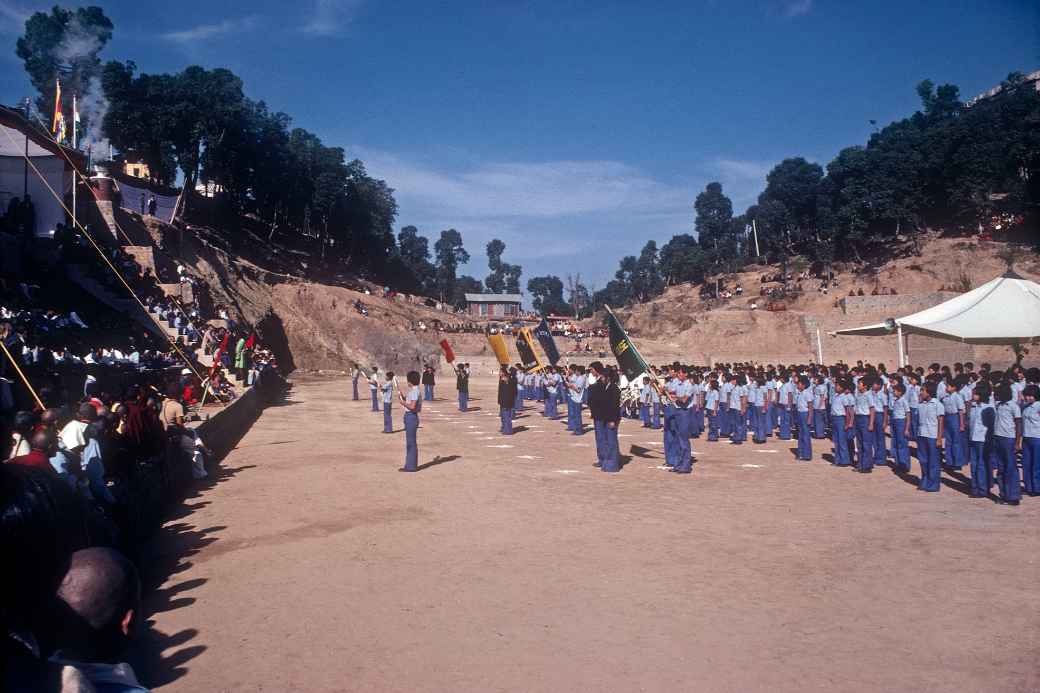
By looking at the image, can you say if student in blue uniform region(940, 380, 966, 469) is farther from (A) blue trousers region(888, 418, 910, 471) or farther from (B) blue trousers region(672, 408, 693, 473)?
(B) blue trousers region(672, 408, 693, 473)

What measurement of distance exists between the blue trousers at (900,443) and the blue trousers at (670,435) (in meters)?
4.04

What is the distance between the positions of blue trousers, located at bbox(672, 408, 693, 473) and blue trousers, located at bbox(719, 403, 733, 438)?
543 centimetres

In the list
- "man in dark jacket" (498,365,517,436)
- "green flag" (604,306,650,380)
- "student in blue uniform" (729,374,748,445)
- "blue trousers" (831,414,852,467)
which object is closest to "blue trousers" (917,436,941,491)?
"blue trousers" (831,414,852,467)

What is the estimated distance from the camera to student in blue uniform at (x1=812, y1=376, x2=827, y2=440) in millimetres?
15955

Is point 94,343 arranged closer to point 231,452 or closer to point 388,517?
point 231,452

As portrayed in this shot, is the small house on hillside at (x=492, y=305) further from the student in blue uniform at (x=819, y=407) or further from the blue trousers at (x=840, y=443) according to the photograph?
the blue trousers at (x=840, y=443)

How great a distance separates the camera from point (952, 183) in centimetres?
6894

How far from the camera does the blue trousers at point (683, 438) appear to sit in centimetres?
1275

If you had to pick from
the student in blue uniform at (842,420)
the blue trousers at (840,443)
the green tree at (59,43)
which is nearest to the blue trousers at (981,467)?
the student in blue uniform at (842,420)

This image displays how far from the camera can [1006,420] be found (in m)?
10.2

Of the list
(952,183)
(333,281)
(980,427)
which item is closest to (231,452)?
(980,427)

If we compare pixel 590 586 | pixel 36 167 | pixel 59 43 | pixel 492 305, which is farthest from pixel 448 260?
pixel 590 586

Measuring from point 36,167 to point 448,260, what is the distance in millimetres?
89765

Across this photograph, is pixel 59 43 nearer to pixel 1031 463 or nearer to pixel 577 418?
pixel 577 418
